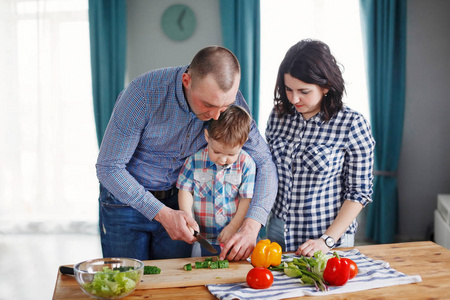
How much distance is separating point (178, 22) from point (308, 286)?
3.54m

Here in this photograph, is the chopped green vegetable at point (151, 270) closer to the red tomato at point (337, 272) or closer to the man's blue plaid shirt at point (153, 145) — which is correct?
the man's blue plaid shirt at point (153, 145)

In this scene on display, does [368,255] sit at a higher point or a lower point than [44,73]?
lower

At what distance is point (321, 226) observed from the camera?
6.73 ft

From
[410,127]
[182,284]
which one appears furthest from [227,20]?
[182,284]

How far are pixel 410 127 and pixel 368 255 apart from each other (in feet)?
10.3

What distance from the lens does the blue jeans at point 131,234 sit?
Result: 200 centimetres

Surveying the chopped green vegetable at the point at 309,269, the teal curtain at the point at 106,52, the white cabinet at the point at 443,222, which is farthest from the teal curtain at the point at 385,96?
the chopped green vegetable at the point at 309,269

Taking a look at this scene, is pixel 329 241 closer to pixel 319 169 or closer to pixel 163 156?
pixel 319 169

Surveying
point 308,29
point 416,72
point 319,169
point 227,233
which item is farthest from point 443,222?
point 227,233

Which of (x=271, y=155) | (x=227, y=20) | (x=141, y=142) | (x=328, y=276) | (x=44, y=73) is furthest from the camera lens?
(x=44, y=73)

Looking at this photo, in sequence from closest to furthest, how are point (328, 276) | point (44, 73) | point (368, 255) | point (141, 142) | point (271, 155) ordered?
point (328, 276)
point (368, 255)
point (141, 142)
point (271, 155)
point (44, 73)

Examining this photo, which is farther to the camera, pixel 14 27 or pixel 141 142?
pixel 14 27

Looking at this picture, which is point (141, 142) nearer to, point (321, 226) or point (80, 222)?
point (321, 226)

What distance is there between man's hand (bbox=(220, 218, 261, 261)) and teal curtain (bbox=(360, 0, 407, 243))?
3.02 m
